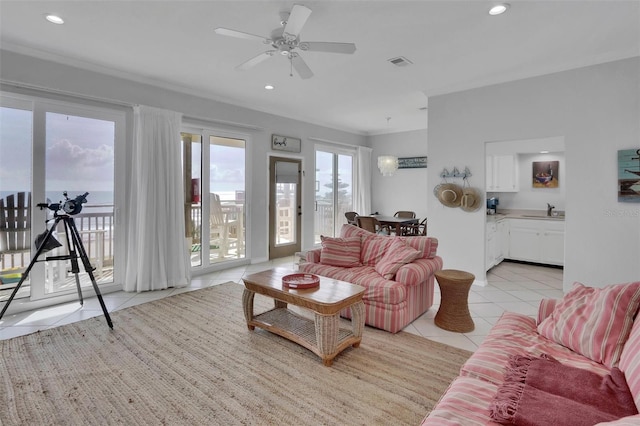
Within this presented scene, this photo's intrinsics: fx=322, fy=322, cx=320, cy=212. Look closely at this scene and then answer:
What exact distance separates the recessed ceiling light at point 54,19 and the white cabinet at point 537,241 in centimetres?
657

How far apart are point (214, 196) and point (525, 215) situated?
17.9ft

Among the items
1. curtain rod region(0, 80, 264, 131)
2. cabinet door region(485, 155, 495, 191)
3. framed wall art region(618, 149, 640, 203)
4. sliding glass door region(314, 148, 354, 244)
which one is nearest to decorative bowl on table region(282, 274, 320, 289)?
curtain rod region(0, 80, 264, 131)

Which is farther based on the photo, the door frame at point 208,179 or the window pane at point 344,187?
the window pane at point 344,187

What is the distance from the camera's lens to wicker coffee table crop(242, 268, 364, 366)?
2365 mm

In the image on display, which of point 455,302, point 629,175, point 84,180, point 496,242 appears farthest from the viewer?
point 496,242

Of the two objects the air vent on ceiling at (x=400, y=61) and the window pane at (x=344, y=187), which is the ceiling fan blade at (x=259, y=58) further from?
the window pane at (x=344, y=187)

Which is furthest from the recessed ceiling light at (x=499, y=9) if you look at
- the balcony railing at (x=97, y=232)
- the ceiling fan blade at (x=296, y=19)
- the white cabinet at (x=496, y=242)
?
the balcony railing at (x=97, y=232)

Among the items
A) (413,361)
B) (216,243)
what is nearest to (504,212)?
(413,361)

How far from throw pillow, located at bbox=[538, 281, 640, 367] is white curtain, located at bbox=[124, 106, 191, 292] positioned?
415cm

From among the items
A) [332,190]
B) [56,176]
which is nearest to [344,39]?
[56,176]

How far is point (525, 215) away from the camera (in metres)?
5.82

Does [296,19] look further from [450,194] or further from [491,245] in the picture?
[491,245]

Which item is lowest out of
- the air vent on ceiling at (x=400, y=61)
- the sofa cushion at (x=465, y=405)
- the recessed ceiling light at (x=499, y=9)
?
the sofa cushion at (x=465, y=405)

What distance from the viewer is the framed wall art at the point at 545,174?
5.68 metres
